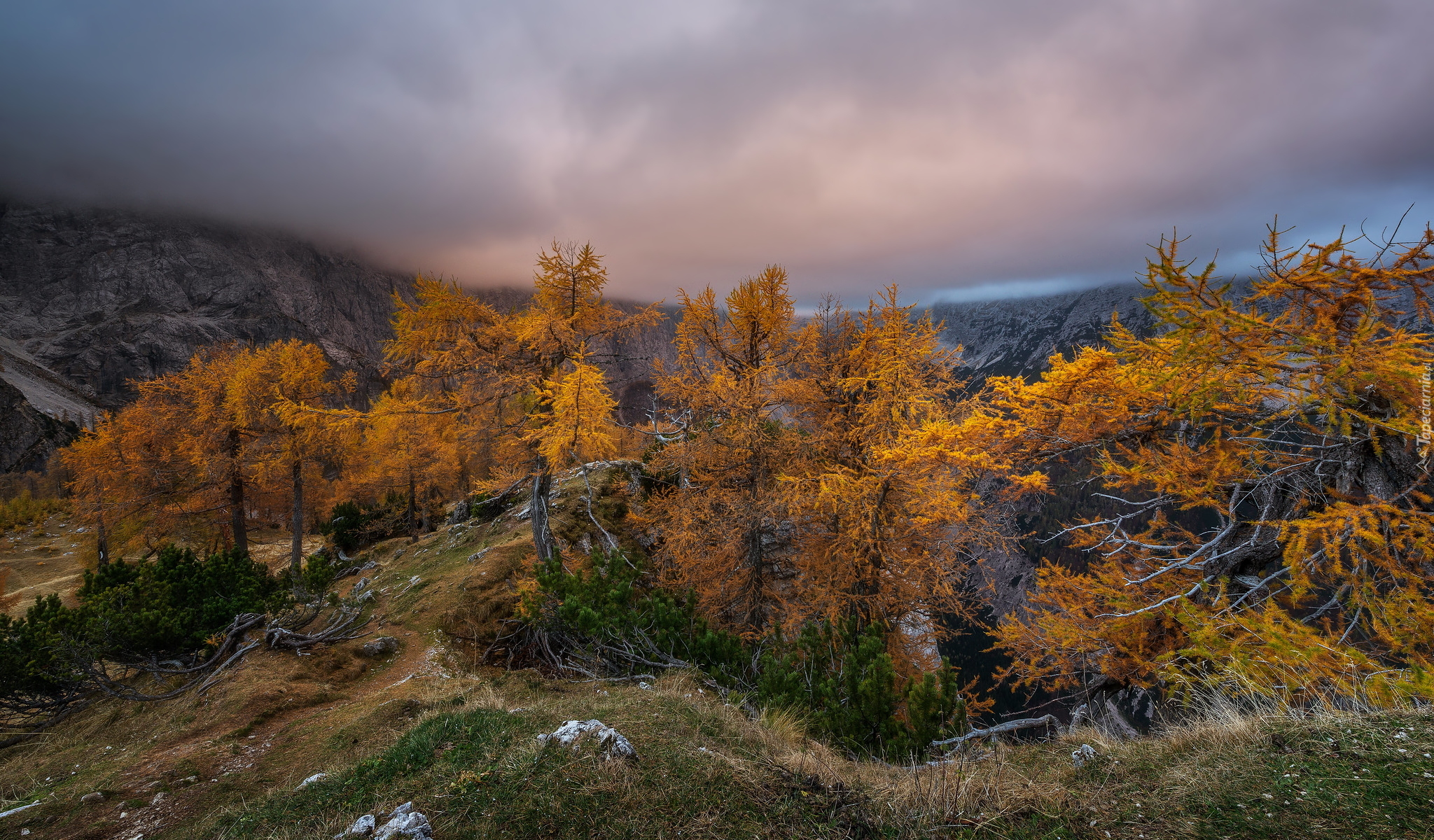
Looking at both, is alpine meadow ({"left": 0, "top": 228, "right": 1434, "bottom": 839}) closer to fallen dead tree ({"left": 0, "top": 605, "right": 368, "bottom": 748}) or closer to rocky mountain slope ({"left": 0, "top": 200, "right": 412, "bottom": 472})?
fallen dead tree ({"left": 0, "top": 605, "right": 368, "bottom": 748})

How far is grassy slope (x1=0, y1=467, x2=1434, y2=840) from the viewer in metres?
2.80

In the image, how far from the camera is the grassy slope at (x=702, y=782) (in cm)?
280

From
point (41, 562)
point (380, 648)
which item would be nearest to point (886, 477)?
point (380, 648)

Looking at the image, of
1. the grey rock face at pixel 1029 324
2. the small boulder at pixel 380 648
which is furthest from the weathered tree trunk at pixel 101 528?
the grey rock face at pixel 1029 324

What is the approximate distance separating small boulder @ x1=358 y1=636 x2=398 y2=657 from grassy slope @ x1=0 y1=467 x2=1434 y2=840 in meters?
3.38

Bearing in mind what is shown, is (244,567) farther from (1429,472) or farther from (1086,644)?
(1429,472)

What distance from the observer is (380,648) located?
32.8 feet

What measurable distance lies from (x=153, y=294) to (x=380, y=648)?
134 meters

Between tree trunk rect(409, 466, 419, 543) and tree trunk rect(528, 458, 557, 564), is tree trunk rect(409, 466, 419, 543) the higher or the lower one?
the lower one

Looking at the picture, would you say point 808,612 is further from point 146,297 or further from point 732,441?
point 146,297

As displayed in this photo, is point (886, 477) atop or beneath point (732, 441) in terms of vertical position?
beneath

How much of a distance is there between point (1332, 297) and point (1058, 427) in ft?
10.7

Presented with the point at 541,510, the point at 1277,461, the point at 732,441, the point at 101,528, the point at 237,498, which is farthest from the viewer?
the point at 101,528

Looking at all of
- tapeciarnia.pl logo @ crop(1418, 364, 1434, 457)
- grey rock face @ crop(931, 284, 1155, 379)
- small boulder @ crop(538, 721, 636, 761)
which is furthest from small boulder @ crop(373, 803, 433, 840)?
grey rock face @ crop(931, 284, 1155, 379)
